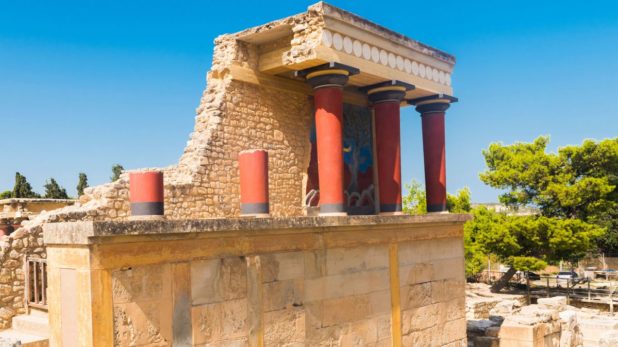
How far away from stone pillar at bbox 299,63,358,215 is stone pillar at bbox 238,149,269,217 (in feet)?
7.06

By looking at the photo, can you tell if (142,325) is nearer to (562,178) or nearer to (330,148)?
(330,148)

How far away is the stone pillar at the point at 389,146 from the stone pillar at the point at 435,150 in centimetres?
136

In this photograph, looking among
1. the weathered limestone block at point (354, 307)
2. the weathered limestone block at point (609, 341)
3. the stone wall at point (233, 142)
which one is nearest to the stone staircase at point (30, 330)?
the stone wall at point (233, 142)

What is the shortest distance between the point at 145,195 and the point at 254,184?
1851 mm

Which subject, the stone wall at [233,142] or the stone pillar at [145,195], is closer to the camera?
the stone pillar at [145,195]

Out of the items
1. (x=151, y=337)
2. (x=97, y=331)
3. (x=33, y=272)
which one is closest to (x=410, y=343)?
(x=151, y=337)

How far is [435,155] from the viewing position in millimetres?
13195

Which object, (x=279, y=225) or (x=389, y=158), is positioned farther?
(x=389, y=158)

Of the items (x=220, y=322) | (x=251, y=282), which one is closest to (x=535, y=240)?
(x=251, y=282)

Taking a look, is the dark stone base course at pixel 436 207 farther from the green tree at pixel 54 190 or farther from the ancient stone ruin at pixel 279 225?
the green tree at pixel 54 190

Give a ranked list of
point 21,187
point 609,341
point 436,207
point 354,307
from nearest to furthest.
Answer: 1. point 354,307
2. point 609,341
3. point 436,207
4. point 21,187

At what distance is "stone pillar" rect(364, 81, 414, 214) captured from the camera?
11.9m

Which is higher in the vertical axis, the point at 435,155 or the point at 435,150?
the point at 435,150

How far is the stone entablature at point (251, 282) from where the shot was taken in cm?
512
